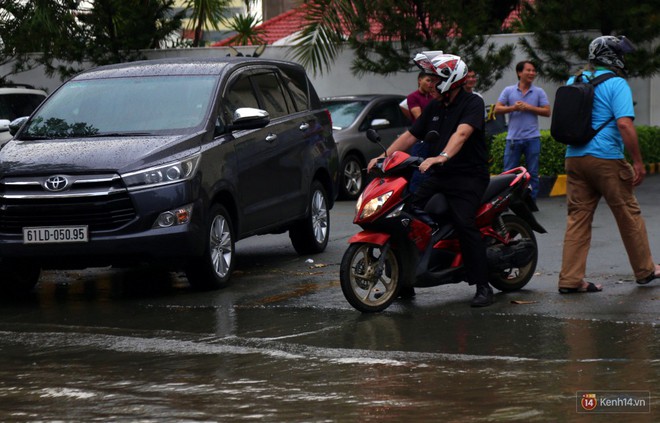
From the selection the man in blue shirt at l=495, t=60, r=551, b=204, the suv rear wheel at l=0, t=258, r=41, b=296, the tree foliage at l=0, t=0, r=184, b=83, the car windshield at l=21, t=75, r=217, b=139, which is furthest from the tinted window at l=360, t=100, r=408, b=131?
the suv rear wheel at l=0, t=258, r=41, b=296

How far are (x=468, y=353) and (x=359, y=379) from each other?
0.89 m

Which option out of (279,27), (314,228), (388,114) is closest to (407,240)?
(314,228)

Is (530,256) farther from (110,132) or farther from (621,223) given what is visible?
(110,132)

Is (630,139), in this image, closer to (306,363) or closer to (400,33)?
(306,363)

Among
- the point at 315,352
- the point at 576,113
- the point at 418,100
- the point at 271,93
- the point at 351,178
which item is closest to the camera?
the point at 315,352

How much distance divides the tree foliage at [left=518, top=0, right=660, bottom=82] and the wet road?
10259 millimetres

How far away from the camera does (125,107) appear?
10.8 meters

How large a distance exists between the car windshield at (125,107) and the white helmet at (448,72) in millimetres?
2361

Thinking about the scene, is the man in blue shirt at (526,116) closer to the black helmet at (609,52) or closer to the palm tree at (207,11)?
the black helmet at (609,52)

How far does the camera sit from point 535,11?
71.2 ft

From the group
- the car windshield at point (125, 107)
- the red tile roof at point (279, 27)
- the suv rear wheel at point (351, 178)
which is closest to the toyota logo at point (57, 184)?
the car windshield at point (125, 107)

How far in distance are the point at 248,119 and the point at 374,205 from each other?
7.27 ft

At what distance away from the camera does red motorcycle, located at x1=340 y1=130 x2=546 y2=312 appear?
28.6ft

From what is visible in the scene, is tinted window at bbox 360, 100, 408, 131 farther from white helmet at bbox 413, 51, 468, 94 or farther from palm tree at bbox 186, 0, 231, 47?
white helmet at bbox 413, 51, 468, 94
